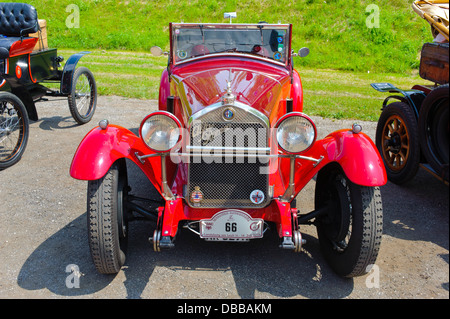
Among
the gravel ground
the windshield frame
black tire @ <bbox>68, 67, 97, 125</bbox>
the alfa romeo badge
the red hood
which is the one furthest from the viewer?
black tire @ <bbox>68, 67, 97, 125</bbox>

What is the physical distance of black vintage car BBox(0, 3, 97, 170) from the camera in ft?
16.9

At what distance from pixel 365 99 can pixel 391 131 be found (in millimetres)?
4648

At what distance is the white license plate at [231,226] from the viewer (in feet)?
9.26

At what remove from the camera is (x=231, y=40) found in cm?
416

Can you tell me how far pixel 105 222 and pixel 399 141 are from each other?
3507mm

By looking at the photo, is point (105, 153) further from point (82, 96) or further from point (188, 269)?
point (82, 96)

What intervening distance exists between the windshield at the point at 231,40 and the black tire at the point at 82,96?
287cm

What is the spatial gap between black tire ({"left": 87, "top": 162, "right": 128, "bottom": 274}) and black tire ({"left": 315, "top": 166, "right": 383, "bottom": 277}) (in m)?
1.64

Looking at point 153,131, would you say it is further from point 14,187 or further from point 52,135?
point 52,135

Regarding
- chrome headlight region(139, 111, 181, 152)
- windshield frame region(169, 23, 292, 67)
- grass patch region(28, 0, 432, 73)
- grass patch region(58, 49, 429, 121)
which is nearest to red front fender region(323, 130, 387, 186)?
chrome headlight region(139, 111, 181, 152)

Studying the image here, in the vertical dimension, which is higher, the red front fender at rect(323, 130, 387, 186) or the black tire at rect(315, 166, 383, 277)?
the red front fender at rect(323, 130, 387, 186)

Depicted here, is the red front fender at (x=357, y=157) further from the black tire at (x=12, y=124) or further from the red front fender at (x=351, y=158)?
the black tire at (x=12, y=124)

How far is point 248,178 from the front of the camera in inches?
116

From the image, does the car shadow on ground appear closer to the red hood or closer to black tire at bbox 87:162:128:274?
black tire at bbox 87:162:128:274
